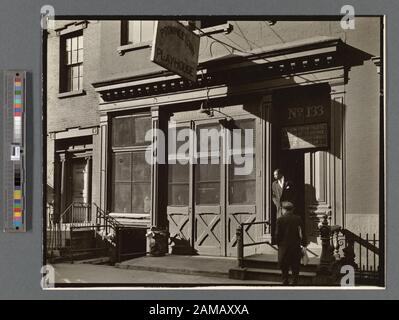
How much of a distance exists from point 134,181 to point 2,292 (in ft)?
9.01

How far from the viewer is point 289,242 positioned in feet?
27.7

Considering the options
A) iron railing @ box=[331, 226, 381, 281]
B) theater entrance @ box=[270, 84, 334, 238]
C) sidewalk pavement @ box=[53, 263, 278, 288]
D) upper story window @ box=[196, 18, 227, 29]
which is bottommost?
sidewalk pavement @ box=[53, 263, 278, 288]

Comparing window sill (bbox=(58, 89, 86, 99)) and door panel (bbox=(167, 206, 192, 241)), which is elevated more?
window sill (bbox=(58, 89, 86, 99))

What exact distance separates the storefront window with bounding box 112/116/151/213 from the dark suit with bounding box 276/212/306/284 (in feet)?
7.47

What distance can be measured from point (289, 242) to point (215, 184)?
154 centimetres

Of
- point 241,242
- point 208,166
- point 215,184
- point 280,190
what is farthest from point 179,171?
point 280,190

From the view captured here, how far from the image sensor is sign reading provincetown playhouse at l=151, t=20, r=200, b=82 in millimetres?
8266

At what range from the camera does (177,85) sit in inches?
366

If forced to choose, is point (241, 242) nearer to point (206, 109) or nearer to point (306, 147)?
point (306, 147)

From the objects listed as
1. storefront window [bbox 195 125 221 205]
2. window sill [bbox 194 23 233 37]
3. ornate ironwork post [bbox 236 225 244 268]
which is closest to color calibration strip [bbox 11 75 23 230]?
storefront window [bbox 195 125 221 205]

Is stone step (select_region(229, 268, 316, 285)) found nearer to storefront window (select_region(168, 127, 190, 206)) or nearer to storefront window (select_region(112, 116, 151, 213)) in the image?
storefront window (select_region(168, 127, 190, 206))

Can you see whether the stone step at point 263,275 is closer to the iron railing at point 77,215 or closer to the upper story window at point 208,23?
the iron railing at point 77,215

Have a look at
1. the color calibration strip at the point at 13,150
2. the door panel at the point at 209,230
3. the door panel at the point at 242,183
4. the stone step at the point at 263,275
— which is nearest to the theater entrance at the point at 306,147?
the door panel at the point at 242,183
